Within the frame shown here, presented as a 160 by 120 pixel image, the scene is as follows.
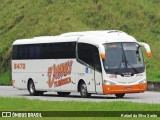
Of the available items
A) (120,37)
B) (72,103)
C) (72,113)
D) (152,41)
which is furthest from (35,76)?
(152,41)

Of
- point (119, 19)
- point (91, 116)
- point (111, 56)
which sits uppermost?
point (119, 19)

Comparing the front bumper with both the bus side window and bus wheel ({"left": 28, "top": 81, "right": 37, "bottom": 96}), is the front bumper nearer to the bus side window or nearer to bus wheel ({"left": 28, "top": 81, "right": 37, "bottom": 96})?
the bus side window

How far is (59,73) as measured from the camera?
3541 centimetres

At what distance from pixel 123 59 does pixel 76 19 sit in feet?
106

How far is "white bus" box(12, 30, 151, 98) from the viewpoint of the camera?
31344mm

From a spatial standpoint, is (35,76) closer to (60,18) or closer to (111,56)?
(111,56)

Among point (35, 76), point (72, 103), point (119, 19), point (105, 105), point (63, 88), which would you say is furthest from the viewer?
point (119, 19)

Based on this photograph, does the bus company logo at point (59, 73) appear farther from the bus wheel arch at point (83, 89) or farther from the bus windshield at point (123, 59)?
the bus windshield at point (123, 59)

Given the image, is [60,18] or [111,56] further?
[60,18]

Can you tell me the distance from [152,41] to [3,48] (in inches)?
617

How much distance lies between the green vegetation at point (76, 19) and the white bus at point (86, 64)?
21.7 m

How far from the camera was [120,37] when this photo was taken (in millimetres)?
32625

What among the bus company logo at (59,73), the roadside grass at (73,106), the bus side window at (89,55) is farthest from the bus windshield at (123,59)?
the roadside grass at (73,106)

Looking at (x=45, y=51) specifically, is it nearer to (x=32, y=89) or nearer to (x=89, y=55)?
(x=32, y=89)
